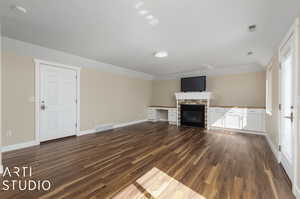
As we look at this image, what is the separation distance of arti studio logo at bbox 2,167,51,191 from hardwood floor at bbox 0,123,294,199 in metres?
0.08

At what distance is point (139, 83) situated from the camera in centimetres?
689

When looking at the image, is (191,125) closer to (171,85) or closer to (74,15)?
(171,85)

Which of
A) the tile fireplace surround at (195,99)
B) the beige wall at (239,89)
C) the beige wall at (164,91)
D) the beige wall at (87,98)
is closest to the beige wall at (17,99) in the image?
the beige wall at (87,98)

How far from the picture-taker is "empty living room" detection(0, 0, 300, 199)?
183cm

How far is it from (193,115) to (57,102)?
5139 mm

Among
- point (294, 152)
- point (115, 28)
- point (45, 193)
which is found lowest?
point (45, 193)

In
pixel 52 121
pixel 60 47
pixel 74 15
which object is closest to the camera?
pixel 74 15

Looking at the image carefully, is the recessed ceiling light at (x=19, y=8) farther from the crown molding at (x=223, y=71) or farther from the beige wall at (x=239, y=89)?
the beige wall at (x=239, y=89)

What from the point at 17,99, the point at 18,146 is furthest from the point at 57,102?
the point at 18,146

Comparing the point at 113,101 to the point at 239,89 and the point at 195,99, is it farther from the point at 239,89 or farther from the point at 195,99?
the point at 239,89

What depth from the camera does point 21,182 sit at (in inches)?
75.9

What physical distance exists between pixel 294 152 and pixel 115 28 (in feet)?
11.4

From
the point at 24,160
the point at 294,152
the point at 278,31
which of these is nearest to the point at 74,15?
the point at 24,160

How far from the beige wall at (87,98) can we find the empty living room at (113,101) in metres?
0.03
